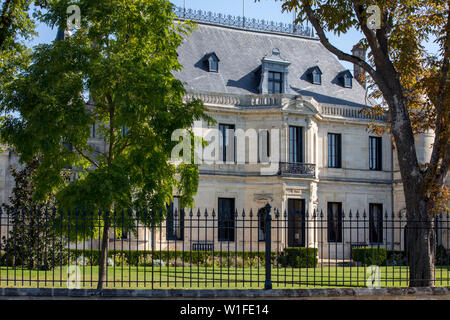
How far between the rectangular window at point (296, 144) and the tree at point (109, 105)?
2013 cm

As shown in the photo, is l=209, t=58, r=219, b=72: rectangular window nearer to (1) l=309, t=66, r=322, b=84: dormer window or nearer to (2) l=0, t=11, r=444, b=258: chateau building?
(2) l=0, t=11, r=444, b=258: chateau building

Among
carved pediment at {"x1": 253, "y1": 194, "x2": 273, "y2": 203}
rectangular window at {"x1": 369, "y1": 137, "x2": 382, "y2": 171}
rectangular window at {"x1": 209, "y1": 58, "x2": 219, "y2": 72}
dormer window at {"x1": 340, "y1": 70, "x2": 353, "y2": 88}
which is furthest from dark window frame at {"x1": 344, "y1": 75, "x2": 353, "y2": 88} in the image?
carved pediment at {"x1": 253, "y1": 194, "x2": 273, "y2": 203}

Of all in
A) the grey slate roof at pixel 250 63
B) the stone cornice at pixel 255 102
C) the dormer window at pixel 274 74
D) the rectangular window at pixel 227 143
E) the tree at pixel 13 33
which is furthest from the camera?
the dormer window at pixel 274 74

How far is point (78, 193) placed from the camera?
13148mm

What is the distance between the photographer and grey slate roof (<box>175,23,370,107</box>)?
114ft

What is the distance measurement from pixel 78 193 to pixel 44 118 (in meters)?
1.73

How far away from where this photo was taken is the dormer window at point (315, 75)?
37.8 meters

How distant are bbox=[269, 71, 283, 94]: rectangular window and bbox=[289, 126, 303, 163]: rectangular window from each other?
2.46 metres

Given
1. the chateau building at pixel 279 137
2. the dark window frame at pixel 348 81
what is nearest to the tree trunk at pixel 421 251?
the chateau building at pixel 279 137

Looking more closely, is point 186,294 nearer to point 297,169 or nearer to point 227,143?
point 227,143

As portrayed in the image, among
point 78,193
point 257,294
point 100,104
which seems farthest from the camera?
point 100,104

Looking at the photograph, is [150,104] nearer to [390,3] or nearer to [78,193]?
[78,193]

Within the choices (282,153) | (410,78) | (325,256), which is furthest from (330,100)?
(410,78)

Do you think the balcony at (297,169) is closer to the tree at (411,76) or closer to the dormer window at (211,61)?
the dormer window at (211,61)
